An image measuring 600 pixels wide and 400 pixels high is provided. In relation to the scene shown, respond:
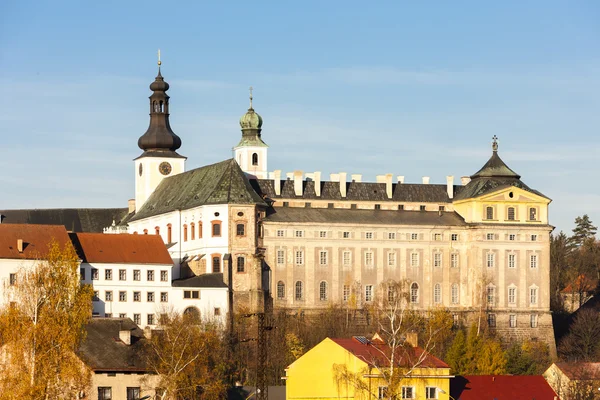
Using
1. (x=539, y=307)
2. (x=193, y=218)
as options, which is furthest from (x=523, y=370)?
(x=193, y=218)

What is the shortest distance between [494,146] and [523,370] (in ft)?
99.2

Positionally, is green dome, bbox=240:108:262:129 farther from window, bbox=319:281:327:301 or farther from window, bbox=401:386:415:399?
window, bbox=401:386:415:399

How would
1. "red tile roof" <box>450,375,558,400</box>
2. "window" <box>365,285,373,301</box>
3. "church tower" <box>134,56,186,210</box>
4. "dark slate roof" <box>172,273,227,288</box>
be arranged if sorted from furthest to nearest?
"church tower" <box>134,56,186,210</box>, "window" <box>365,285,373,301</box>, "dark slate roof" <box>172,273,227,288</box>, "red tile roof" <box>450,375,558,400</box>

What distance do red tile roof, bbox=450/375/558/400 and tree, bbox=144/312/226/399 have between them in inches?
449

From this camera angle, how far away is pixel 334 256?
13475 cm

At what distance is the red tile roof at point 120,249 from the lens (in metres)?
126

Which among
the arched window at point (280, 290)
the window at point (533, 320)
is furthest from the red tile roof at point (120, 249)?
the window at point (533, 320)

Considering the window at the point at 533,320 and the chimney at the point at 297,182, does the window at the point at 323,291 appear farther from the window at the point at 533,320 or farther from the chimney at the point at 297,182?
the window at the point at 533,320

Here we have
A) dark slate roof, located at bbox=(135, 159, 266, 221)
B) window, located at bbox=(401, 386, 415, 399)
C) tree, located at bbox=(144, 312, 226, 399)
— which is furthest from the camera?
dark slate roof, located at bbox=(135, 159, 266, 221)

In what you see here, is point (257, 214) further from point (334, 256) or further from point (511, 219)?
point (511, 219)

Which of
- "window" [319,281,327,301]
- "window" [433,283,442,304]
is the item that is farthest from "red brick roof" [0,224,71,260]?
"window" [433,283,442,304]

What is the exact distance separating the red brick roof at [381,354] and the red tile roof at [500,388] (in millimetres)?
2443

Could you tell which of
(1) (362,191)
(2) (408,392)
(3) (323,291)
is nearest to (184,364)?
(2) (408,392)

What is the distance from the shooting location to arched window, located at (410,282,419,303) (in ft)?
447
